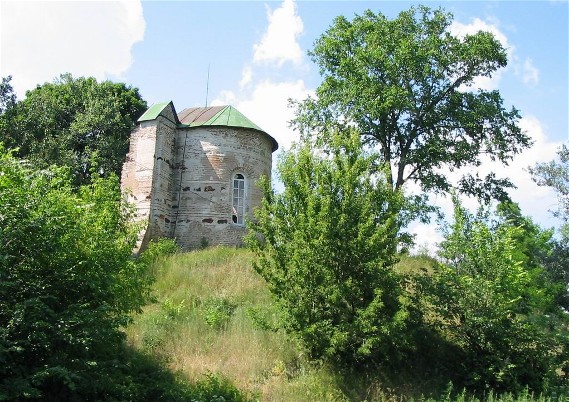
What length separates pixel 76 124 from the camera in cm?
2881

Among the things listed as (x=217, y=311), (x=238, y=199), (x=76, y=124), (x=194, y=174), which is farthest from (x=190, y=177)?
(x=217, y=311)

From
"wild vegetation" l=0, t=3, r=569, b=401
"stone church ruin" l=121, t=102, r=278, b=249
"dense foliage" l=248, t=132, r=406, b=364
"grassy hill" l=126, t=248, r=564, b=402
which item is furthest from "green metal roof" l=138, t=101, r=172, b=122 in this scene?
"dense foliage" l=248, t=132, r=406, b=364

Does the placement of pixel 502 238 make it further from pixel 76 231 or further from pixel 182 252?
pixel 182 252

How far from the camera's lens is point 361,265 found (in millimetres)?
12930

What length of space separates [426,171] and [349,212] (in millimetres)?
12766

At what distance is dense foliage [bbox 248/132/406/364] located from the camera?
1245cm

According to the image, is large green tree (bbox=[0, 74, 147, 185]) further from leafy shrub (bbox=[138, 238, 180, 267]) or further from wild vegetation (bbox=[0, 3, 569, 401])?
wild vegetation (bbox=[0, 3, 569, 401])

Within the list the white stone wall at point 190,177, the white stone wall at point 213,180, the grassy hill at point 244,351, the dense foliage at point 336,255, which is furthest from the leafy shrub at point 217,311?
the white stone wall at point 213,180

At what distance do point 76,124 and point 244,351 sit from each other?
19219mm

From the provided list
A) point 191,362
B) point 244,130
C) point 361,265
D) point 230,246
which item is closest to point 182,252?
point 230,246

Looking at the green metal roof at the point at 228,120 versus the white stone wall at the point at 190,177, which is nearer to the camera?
the white stone wall at the point at 190,177

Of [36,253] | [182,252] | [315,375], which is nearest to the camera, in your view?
[36,253]

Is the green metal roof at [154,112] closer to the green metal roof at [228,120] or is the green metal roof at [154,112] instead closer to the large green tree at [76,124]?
the green metal roof at [228,120]

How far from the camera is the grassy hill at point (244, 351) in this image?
12.5 metres
